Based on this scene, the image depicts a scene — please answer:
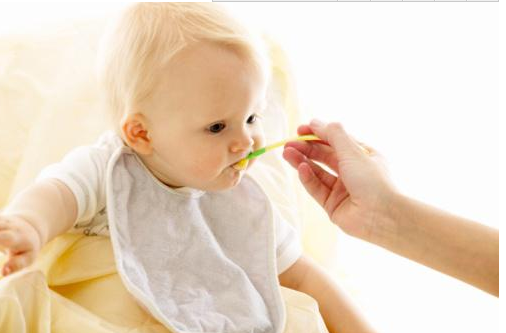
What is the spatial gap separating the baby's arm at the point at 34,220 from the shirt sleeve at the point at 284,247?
1.26 ft

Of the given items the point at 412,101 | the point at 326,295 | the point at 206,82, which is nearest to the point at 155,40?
the point at 206,82

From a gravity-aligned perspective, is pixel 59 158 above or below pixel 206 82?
below

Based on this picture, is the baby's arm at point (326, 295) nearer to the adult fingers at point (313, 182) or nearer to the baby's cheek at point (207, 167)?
the adult fingers at point (313, 182)

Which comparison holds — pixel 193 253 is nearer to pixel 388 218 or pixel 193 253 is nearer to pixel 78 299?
pixel 78 299

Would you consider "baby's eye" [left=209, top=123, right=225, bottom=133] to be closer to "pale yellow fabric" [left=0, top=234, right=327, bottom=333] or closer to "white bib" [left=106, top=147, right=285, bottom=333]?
"white bib" [left=106, top=147, right=285, bottom=333]

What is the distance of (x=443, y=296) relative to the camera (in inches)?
69.5

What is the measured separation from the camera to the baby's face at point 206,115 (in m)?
1.08

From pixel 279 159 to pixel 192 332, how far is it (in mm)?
578

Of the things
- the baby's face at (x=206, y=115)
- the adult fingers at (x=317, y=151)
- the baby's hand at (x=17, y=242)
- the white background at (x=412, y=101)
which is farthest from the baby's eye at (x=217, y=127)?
the white background at (x=412, y=101)

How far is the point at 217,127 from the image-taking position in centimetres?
112

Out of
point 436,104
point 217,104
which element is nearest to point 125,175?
point 217,104

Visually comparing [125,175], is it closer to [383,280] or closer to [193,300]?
[193,300]

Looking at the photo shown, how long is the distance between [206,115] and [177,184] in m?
0.18

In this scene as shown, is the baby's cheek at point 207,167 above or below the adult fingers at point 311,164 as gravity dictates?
above
